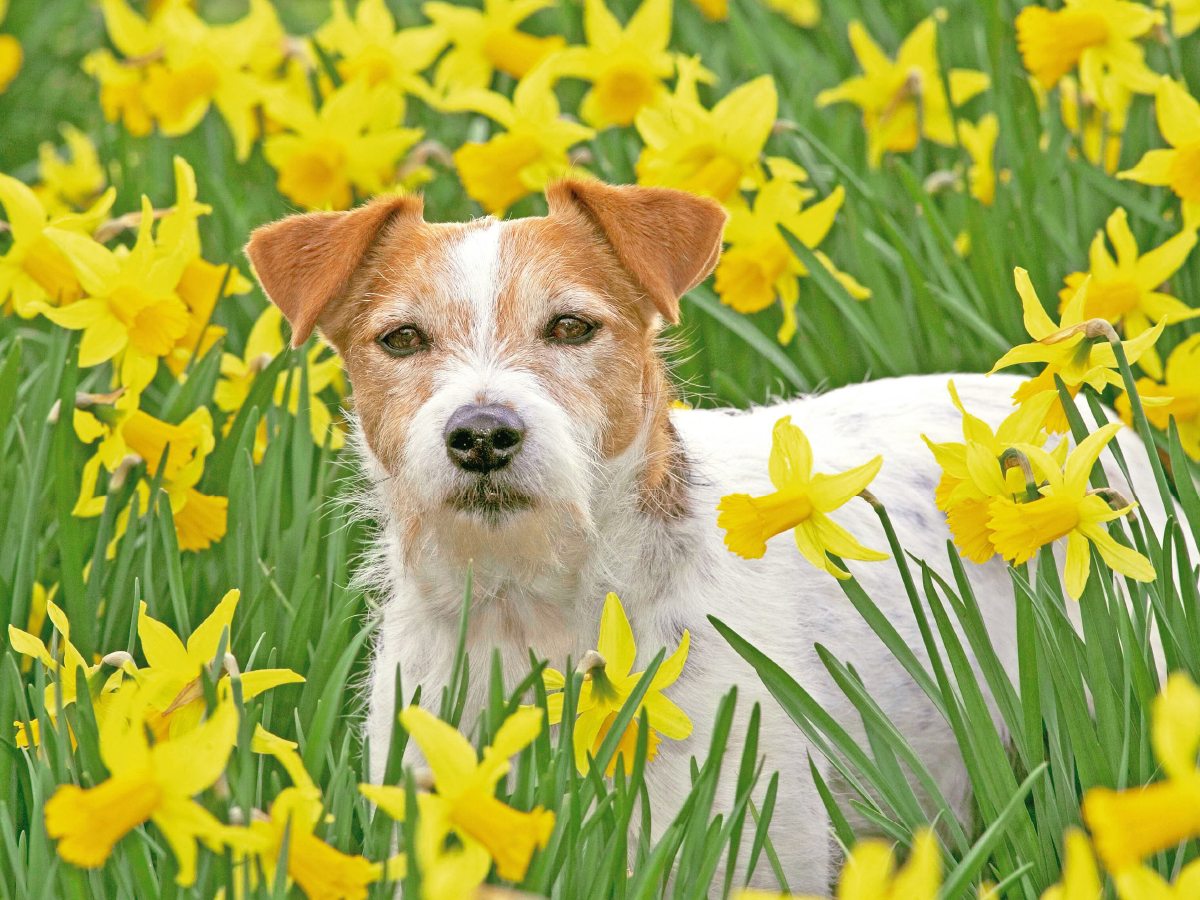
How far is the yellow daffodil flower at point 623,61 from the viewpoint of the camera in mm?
4531

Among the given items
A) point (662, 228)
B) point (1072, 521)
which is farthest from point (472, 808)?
point (662, 228)

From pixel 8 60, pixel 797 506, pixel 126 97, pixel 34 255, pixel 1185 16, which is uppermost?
pixel 8 60

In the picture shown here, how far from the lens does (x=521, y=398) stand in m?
2.64

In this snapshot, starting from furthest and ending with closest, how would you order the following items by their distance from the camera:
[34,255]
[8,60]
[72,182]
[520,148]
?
[8,60] < [72,182] < [520,148] < [34,255]

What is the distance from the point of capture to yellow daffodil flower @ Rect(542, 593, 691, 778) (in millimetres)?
2312

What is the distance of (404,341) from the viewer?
2.99m

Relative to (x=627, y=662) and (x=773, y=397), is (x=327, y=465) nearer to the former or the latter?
(x=773, y=397)

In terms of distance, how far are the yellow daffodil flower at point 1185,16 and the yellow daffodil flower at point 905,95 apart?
619 millimetres

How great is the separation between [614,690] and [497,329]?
2.89 feet

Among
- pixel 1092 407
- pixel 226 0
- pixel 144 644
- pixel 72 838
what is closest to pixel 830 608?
pixel 1092 407

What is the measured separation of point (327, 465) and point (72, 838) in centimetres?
211

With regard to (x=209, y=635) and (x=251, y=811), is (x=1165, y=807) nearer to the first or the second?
(x=251, y=811)

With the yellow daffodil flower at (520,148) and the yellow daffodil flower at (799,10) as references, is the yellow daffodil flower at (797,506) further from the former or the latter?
the yellow daffodil flower at (799,10)

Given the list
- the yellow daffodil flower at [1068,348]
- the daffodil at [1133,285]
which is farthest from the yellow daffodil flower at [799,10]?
the yellow daffodil flower at [1068,348]
